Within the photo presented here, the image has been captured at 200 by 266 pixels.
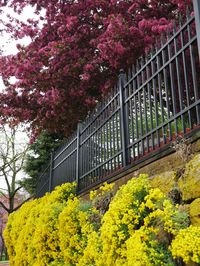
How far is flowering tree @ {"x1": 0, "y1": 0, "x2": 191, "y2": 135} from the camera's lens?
24.1 ft

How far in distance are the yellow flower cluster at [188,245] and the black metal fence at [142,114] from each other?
42.0 inches

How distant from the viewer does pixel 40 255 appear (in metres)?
6.55

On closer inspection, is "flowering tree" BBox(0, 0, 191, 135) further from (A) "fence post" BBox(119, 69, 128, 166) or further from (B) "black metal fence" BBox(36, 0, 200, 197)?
(A) "fence post" BBox(119, 69, 128, 166)

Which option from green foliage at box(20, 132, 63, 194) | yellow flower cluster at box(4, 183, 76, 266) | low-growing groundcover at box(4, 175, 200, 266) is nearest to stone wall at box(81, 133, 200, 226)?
low-growing groundcover at box(4, 175, 200, 266)

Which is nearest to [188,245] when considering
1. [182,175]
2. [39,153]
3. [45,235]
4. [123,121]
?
[182,175]

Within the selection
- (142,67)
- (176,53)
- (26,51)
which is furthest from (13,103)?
(176,53)

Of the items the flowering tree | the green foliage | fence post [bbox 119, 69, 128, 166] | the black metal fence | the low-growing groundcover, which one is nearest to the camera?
the low-growing groundcover

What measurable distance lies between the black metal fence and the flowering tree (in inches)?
44.2

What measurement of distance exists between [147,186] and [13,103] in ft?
21.9

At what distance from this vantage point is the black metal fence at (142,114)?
12.2ft

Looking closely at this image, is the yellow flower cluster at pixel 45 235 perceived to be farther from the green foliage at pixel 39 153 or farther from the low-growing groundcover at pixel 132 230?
the green foliage at pixel 39 153

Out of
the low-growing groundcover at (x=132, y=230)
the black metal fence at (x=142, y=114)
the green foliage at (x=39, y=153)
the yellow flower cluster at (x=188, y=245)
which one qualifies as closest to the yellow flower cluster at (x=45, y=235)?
the black metal fence at (x=142, y=114)

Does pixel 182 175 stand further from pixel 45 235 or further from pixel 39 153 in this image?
pixel 39 153

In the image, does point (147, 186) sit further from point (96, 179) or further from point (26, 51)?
point (26, 51)
